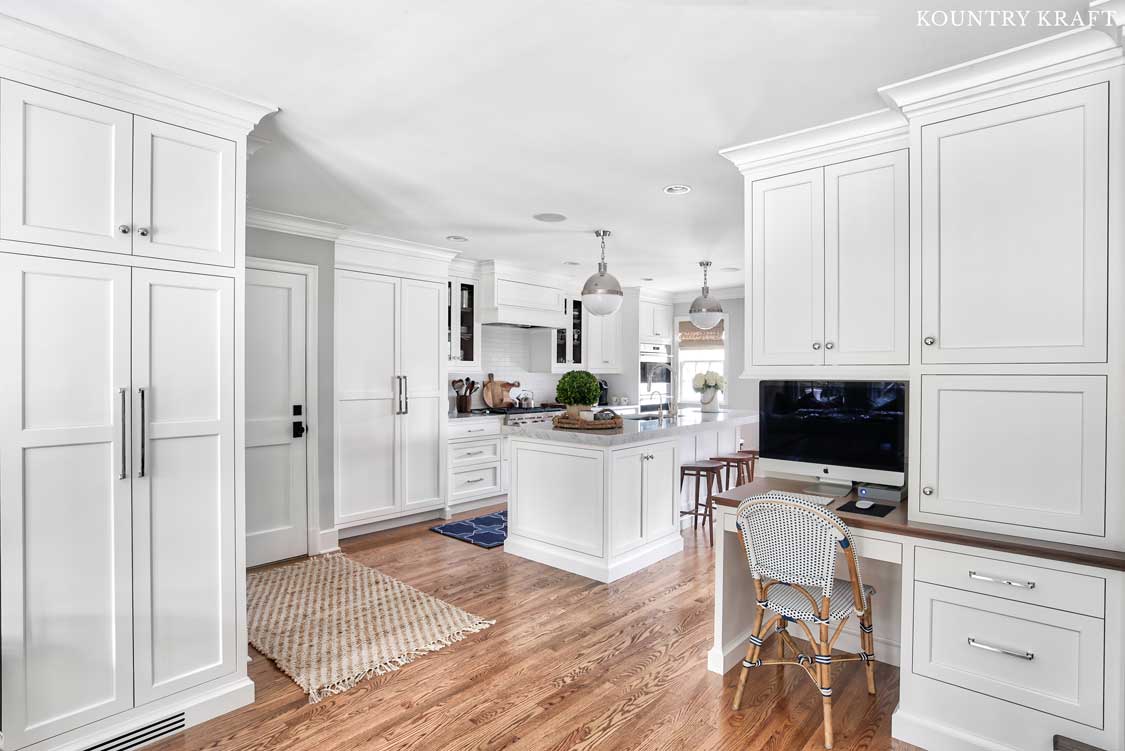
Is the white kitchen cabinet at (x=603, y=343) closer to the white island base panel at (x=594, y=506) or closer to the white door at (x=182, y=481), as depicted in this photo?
the white island base panel at (x=594, y=506)

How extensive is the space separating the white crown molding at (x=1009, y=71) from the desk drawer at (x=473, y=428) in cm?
432

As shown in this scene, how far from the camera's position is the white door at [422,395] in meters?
5.04

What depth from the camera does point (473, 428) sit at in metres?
5.73

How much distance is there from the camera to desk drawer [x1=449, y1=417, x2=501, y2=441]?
552 cm

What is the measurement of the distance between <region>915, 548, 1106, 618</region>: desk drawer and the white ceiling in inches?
70.1

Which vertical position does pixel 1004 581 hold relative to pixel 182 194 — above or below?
below

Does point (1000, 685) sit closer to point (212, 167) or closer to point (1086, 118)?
point (1086, 118)

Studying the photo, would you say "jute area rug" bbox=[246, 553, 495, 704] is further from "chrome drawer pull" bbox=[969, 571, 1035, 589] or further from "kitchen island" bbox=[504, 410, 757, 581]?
"chrome drawer pull" bbox=[969, 571, 1035, 589]

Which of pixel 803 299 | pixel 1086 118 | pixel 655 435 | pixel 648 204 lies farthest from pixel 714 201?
pixel 1086 118

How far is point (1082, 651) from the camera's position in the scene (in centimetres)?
186

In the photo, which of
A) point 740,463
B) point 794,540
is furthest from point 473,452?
point 794,540

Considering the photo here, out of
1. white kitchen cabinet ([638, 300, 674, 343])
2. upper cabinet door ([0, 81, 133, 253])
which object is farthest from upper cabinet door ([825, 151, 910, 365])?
white kitchen cabinet ([638, 300, 674, 343])

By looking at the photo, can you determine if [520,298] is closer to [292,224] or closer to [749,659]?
[292,224]

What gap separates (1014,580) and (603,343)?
5.59 meters
